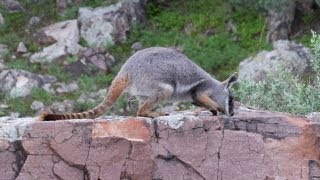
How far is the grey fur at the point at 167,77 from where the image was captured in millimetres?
9273

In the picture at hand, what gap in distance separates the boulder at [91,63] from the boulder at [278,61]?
2.78 meters

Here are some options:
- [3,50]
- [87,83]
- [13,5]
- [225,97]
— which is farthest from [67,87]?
[225,97]

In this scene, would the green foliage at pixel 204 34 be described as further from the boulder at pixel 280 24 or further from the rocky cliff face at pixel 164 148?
the rocky cliff face at pixel 164 148

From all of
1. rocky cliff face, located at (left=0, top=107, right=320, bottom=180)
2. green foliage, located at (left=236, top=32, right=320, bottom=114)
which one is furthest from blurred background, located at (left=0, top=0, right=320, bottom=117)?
rocky cliff face, located at (left=0, top=107, right=320, bottom=180)

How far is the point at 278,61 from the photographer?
17.1 meters

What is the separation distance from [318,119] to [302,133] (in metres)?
0.44

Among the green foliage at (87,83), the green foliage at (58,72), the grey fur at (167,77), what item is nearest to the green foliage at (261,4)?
the green foliage at (87,83)

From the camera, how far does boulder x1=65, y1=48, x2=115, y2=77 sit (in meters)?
17.9

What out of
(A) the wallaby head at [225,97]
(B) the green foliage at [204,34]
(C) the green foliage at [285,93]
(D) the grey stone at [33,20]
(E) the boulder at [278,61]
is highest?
(A) the wallaby head at [225,97]

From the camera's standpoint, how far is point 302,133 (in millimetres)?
8969

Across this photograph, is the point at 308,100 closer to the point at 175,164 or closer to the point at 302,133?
the point at 302,133

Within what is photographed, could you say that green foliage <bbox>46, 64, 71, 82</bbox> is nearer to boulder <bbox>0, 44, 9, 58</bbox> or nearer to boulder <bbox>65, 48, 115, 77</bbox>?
boulder <bbox>65, 48, 115, 77</bbox>

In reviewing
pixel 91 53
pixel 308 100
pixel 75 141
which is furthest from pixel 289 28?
pixel 75 141

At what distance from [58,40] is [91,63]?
3.16ft
